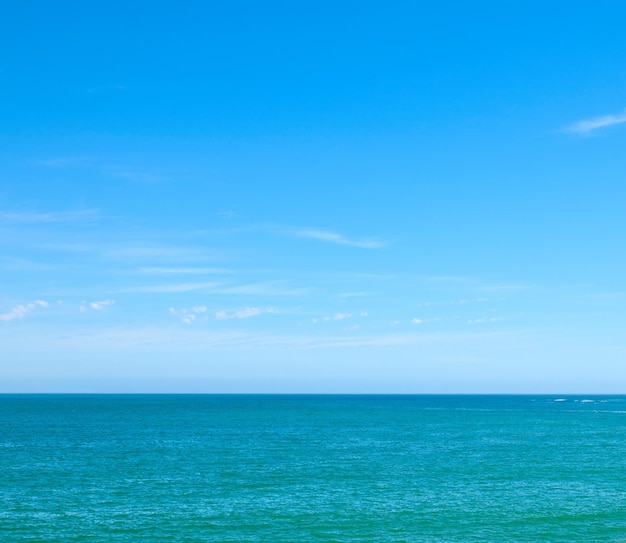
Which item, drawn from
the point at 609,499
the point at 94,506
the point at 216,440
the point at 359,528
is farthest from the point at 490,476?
the point at 216,440

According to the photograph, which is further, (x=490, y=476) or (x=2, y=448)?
(x=2, y=448)

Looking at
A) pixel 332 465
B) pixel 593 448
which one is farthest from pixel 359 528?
pixel 593 448

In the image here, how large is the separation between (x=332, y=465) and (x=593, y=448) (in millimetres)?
43792

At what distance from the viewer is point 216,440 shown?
340 ft

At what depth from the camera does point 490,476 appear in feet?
218

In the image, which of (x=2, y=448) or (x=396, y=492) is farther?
(x=2, y=448)

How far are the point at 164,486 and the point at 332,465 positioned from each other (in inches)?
853

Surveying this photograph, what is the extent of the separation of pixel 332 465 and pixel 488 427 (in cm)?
7503

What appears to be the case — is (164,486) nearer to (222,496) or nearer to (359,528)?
(222,496)

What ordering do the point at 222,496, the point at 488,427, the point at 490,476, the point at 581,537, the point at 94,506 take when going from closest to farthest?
the point at 581,537, the point at 94,506, the point at 222,496, the point at 490,476, the point at 488,427

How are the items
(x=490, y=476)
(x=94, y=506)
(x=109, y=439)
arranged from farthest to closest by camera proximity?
(x=109, y=439), (x=490, y=476), (x=94, y=506)

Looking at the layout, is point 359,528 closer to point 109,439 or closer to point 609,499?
point 609,499

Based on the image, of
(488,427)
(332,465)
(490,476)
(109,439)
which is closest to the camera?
(490,476)

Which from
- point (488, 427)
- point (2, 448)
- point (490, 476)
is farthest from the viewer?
point (488, 427)
